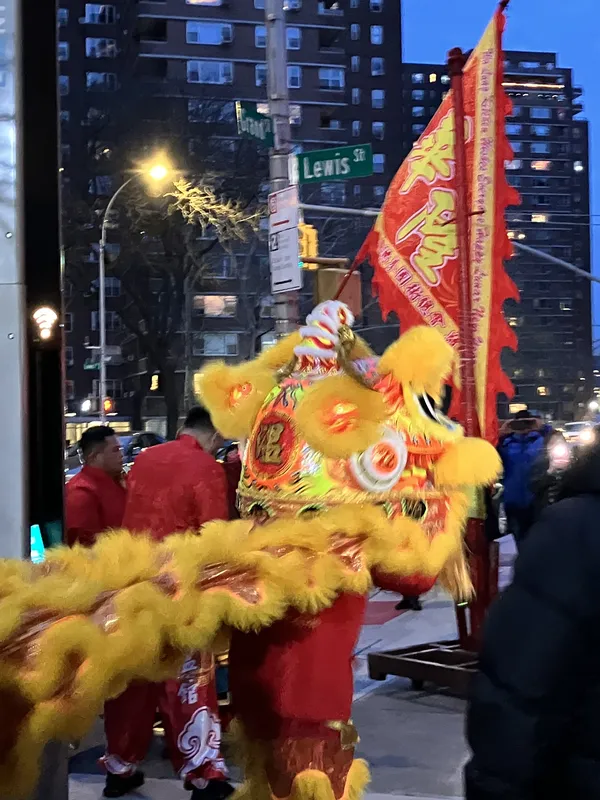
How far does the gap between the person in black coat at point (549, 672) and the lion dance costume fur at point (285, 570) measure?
1197 mm

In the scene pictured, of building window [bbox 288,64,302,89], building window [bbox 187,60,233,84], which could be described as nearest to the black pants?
building window [bbox 187,60,233,84]

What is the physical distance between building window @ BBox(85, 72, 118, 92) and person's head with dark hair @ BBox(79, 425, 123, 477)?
2846cm

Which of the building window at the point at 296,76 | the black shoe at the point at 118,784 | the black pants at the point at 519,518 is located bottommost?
the black shoe at the point at 118,784

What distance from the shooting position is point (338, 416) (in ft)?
10.7

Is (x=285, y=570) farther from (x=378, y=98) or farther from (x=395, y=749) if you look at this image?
(x=378, y=98)

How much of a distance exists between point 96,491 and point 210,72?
1775 inches

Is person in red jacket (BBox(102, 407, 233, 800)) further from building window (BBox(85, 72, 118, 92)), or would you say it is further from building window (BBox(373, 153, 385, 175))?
building window (BBox(373, 153, 385, 175))

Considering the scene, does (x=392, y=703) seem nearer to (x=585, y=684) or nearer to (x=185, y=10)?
(x=585, y=684)

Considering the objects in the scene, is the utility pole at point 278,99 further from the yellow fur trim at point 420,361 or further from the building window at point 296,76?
the building window at point 296,76

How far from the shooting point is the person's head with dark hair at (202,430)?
457 centimetres

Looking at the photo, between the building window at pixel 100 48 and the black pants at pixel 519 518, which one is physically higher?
the building window at pixel 100 48

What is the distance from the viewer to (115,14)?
4750 centimetres

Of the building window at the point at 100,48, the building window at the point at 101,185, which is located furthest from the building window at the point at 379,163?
the building window at the point at 101,185

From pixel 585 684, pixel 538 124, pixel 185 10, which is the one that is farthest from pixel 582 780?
pixel 538 124
